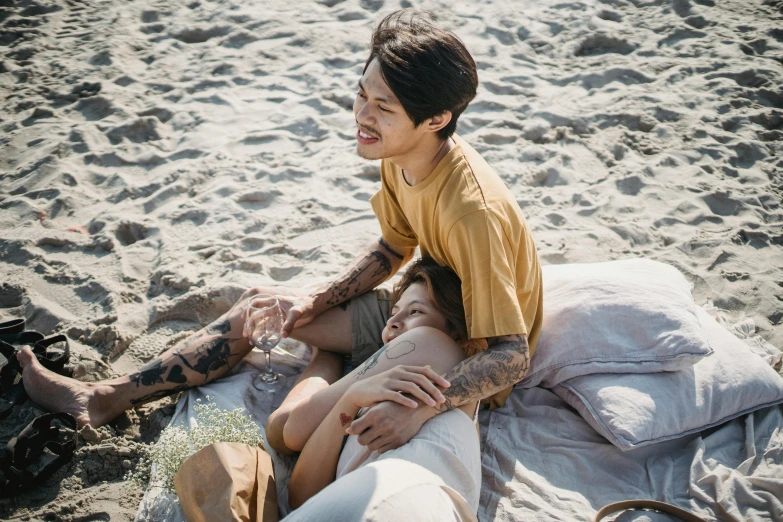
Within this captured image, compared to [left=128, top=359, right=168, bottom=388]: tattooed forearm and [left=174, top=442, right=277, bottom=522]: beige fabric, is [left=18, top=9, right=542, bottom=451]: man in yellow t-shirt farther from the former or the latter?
[left=174, top=442, right=277, bottom=522]: beige fabric

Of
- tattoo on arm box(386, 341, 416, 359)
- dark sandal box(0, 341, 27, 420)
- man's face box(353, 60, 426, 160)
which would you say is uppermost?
man's face box(353, 60, 426, 160)

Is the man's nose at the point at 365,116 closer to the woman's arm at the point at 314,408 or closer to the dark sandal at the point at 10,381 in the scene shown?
the woman's arm at the point at 314,408

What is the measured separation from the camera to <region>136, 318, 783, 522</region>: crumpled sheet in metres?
2.44

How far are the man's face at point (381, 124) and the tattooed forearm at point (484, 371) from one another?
943mm

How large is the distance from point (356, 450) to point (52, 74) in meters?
5.02

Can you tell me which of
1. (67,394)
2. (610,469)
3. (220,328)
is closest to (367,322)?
(220,328)

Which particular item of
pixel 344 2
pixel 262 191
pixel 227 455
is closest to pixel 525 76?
pixel 344 2

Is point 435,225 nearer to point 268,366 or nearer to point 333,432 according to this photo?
point 333,432

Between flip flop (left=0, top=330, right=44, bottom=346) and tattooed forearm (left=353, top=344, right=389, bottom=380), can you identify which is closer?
tattooed forearm (left=353, top=344, right=389, bottom=380)

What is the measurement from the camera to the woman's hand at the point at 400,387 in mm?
2213

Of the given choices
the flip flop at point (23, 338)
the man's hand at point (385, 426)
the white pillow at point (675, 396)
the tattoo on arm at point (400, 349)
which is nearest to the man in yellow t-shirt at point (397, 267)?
the man's hand at point (385, 426)

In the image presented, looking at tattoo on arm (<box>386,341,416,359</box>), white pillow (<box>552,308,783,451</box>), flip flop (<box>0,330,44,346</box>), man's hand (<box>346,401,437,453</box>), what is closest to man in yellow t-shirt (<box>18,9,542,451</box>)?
man's hand (<box>346,401,437,453</box>)

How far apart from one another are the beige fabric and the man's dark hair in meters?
1.50

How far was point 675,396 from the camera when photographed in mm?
2715
